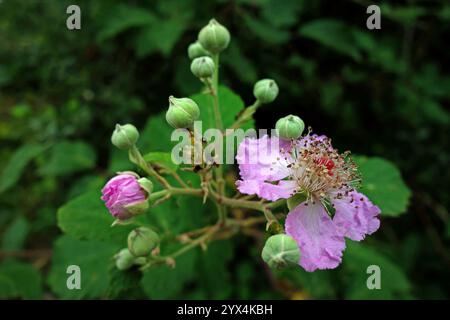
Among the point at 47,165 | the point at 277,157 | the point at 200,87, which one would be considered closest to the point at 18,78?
the point at 47,165

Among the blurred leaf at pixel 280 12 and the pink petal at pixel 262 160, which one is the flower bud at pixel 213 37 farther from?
the blurred leaf at pixel 280 12

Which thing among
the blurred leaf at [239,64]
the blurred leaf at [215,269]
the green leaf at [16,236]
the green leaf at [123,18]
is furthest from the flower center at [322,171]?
the green leaf at [16,236]

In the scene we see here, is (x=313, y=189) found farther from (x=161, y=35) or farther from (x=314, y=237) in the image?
(x=161, y=35)

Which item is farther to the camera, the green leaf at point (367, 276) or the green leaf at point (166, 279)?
the green leaf at point (367, 276)

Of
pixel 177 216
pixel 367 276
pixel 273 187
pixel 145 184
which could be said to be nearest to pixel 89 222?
pixel 177 216

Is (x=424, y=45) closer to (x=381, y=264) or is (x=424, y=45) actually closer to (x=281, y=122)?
(x=381, y=264)

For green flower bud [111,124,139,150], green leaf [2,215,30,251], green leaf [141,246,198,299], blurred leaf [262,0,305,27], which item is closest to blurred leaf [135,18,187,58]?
blurred leaf [262,0,305,27]

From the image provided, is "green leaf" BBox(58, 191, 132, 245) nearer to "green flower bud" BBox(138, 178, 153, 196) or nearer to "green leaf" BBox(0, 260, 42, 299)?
"green flower bud" BBox(138, 178, 153, 196)
